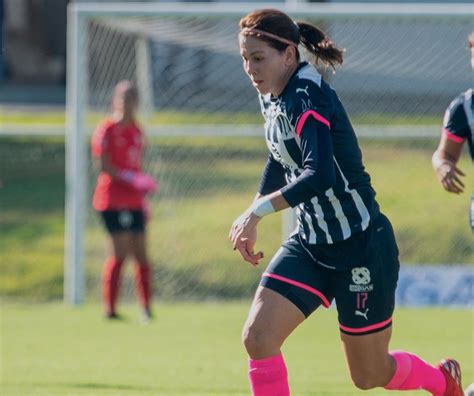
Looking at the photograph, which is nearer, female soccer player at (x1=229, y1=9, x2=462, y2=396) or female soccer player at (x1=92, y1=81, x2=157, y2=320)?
female soccer player at (x1=229, y1=9, x2=462, y2=396)

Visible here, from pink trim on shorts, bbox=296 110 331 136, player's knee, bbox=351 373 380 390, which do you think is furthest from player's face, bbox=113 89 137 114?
pink trim on shorts, bbox=296 110 331 136

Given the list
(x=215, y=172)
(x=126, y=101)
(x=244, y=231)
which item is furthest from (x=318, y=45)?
(x=215, y=172)

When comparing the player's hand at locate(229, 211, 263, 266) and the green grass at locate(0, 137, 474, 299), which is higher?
the player's hand at locate(229, 211, 263, 266)

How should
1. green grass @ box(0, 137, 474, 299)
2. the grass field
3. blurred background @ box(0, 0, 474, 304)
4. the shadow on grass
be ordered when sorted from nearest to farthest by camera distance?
the shadow on grass < the grass field < blurred background @ box(0, 0, 474, 304) < green grass @ box(0, 137, 474, 299)

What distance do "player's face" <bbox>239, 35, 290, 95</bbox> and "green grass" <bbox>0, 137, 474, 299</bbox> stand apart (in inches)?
353

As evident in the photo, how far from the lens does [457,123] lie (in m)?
7.20

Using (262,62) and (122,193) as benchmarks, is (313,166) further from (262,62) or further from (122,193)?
(122,193)

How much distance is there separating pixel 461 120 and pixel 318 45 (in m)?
1.25

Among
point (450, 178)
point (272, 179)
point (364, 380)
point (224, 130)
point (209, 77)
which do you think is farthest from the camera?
point (209, 77)

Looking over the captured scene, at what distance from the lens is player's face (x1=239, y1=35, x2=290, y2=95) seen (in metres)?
6.08

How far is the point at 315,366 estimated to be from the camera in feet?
31.8

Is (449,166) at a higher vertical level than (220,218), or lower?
higher

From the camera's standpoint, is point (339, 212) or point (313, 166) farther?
point (339, 212)

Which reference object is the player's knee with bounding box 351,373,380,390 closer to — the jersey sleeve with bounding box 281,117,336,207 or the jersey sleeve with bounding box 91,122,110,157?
the jersey sleeve with bounding box 281,117,336,207
